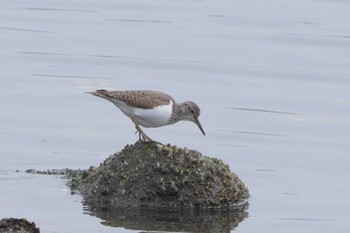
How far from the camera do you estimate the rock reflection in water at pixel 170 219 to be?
12055mm

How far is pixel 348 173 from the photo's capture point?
584 inches

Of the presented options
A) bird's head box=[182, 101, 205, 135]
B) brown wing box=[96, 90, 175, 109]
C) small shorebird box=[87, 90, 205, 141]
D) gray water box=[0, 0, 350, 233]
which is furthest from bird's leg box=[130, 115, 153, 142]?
gray water box=[0, 0, 350, 233]

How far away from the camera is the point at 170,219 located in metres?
12.2

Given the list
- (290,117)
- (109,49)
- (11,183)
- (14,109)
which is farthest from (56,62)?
(11,183)

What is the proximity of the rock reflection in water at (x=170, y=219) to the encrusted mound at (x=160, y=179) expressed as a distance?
12cm

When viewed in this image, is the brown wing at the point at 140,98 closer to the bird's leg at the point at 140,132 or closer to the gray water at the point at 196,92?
the bird's leg at the point at 140,132

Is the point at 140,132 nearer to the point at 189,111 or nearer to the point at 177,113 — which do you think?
the point at 177,113

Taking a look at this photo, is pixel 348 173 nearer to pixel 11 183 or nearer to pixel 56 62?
pixel 11 183

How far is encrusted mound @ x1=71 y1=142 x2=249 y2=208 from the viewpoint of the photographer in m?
Result: 12.5

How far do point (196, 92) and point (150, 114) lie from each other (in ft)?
22.6

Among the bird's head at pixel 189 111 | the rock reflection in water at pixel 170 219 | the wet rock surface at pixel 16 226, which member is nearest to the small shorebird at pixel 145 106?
the bird's head at pixel 189 111

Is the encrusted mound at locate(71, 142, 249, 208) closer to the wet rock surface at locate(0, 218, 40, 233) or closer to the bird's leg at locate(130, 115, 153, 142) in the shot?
the bird's leg at locate(130, 115, 153, 142)

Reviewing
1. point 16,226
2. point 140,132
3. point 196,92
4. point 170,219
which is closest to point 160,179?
point 170,219

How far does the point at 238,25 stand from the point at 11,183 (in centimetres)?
1347
